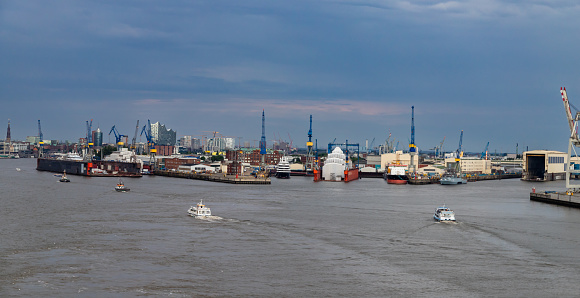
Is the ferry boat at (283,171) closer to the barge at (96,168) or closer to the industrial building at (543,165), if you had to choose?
the barge at (96,168)

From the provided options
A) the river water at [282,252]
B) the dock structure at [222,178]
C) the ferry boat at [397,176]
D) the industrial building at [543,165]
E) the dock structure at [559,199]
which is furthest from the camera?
the industrial building at [543,165]

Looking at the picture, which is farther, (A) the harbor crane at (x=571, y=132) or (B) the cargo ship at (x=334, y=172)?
(B) the cargo ship at (x=334, y=172)

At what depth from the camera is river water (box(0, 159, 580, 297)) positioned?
50.3 ft

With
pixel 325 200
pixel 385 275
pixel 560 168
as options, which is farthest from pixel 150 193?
pixel 560 168

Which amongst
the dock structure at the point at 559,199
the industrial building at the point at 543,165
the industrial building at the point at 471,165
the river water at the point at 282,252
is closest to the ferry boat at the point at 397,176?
the industrial building at the point at 543,165

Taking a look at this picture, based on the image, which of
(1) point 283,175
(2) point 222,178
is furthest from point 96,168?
(1) point 283,175

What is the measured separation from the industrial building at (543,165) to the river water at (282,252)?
47.0 metres

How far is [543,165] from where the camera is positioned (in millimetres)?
81375

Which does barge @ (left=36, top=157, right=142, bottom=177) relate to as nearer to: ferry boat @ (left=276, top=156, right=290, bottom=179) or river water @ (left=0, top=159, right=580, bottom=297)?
ferry boat @ (left=276, top=156, right=290, bottom=179)

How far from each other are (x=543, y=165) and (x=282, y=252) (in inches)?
2758

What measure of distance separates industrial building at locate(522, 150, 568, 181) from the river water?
4700 cm

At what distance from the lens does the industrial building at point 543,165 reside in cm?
7738

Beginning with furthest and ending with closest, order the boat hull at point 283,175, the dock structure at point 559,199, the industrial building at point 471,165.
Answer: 1. the industrial building at point 471,165
2. the boat hull at point 283,175
3. the dock structure at point 559,199

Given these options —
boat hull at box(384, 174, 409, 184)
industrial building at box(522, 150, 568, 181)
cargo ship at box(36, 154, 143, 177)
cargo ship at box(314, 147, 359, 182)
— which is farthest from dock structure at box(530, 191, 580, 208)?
cargo ship at box(36, 154, 143, 177)
